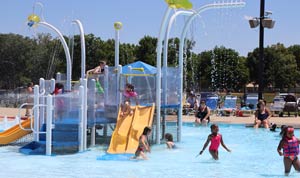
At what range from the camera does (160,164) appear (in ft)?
34.0

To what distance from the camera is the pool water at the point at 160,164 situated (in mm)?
9102

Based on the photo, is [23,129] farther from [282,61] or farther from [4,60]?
[282,61]

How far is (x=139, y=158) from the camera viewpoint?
11.0 meters

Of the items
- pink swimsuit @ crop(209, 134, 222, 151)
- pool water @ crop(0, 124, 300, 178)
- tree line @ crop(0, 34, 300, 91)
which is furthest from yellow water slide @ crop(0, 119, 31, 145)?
tree line @ crop(0, 34, 300, 91)

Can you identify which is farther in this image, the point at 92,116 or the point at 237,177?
the point at 92,116

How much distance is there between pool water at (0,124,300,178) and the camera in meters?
9.10

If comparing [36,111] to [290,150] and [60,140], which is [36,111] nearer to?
[60,140]

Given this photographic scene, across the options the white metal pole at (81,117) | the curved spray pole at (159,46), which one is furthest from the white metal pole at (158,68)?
the white metal pole at (81,117)

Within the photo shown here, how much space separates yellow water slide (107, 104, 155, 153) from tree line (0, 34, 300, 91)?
114ft

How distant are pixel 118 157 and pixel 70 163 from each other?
1.19m

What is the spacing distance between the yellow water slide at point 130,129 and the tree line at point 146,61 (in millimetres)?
34709

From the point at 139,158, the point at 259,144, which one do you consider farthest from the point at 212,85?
the point at 139,158

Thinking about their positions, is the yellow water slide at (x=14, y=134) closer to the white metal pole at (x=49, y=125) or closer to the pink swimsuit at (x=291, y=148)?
the white metal pole at (x=49, y=125)

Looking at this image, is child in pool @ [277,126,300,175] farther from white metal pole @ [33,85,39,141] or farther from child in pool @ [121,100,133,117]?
white metal pole @ [33,85,39,141]
